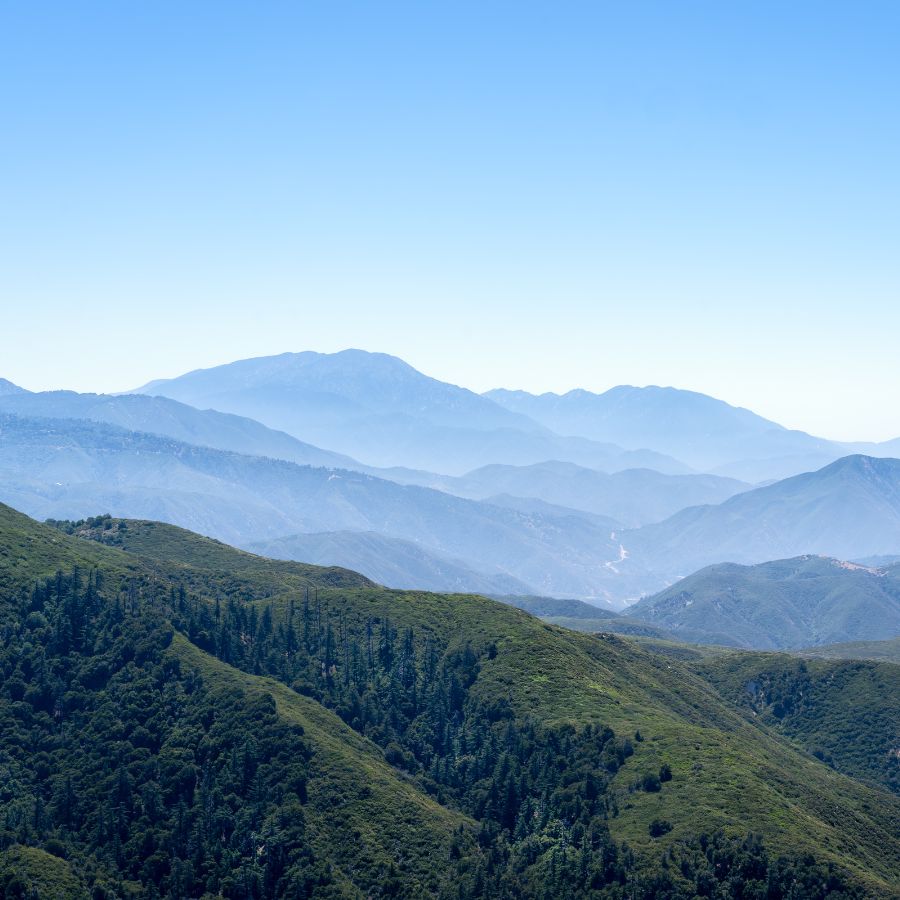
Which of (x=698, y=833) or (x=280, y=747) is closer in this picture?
(x=698, y=833)

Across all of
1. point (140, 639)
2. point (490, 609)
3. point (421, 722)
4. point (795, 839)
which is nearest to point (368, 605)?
point (490, 609)

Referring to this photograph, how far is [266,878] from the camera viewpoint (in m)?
108

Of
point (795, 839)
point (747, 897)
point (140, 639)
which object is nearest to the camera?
point (747, 897)

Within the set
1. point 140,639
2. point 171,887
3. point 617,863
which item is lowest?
point 171,887

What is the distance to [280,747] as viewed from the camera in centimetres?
12406

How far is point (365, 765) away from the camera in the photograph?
125875mm

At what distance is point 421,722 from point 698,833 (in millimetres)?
49184

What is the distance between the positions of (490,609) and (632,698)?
29277mm

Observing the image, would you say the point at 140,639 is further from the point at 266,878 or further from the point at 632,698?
the point at 632,698

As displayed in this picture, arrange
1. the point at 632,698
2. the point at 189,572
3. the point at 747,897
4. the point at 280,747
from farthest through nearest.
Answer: the point at 189,572, the point at 632,698, the point at 280,747, the point at 747,897

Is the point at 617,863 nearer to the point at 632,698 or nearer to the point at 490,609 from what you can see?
the point at 632,698

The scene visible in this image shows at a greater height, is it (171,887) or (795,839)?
(795,839)

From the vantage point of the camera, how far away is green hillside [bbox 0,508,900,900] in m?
107

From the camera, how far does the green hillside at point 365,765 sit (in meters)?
107
